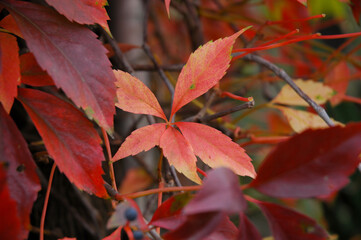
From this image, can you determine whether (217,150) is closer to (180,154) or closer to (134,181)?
(180,154)

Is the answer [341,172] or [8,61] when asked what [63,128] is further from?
[341,172]

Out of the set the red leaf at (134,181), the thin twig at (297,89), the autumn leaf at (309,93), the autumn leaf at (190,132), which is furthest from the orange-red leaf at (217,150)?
the red leaf at (134,181)

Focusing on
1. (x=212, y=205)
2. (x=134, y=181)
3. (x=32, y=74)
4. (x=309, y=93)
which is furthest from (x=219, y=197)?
(x=134, y=181)

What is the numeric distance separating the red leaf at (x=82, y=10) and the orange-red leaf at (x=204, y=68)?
95 mm

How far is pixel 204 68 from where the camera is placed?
354 millimetres

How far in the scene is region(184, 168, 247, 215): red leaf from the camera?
0.70 ft

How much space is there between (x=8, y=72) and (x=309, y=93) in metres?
0.39

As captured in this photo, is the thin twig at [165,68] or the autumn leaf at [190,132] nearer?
the autumn leaf at [190,132]

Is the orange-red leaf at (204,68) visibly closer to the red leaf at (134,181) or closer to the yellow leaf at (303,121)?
the yellow leaf at (303,121)

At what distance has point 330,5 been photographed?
136cm

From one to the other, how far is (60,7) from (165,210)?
0.19 metres

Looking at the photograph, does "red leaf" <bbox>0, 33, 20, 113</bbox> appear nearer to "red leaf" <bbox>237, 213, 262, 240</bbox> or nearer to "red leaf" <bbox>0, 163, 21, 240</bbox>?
"red leaf" <bbox>0, 163, 21, 240</bbox>

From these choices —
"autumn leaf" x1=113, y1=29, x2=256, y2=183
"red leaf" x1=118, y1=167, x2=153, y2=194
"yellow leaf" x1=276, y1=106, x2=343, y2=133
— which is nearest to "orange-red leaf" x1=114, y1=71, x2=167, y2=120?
"autumn leaf" x1=113, y1=29, x2=256, y2=183

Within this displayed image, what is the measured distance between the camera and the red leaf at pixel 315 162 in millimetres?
250
